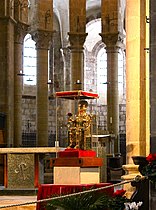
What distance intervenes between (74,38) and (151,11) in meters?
18.9

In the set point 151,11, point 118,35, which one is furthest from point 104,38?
→ point 151,11

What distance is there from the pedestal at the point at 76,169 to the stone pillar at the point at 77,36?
45.8 ft

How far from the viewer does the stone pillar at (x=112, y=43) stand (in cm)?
2706

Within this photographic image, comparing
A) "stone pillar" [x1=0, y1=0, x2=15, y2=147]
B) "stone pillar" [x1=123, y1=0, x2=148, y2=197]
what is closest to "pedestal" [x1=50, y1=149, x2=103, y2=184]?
"stone pillar" [x1=123, y1=0, x2=148, y2=197]

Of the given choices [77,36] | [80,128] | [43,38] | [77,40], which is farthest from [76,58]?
[80,128]

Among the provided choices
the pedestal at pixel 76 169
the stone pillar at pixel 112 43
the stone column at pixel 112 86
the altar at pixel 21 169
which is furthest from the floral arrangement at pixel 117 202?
the stone column at pixel 112 86

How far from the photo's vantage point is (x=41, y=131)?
26141mm

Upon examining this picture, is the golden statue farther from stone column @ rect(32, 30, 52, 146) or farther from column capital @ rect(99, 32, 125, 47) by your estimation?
column capital @ rect(99, 32, 125, 47)

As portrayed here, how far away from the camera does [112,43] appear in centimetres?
2733

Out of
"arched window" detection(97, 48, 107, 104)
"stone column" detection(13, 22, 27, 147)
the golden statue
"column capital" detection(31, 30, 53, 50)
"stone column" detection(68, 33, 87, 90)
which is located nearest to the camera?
the golden statue

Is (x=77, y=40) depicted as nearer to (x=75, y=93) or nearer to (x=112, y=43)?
(x=112, y=43)

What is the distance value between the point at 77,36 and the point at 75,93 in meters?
12.4

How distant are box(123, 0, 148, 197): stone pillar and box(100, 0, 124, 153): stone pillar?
46.1 feet

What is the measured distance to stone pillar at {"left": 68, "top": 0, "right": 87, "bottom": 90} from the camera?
2655 centimetres
